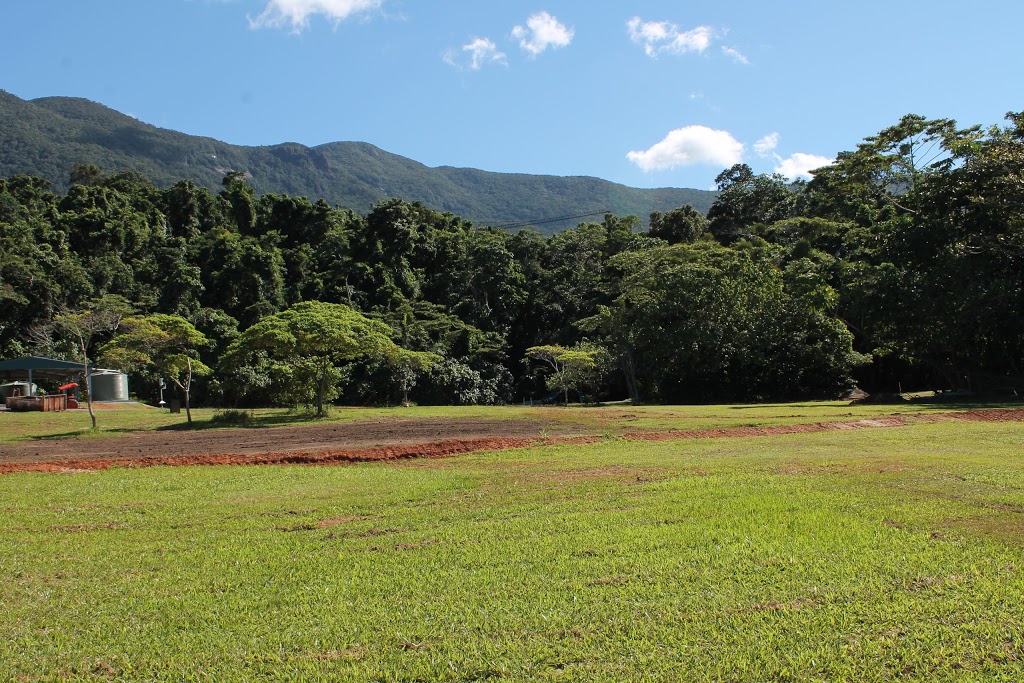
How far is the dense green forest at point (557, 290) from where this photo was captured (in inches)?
1345

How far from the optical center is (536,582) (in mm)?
5969

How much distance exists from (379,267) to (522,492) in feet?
165

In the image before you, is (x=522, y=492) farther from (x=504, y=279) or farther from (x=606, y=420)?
(x=504, y=279)

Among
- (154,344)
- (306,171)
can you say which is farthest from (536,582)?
(306,171)

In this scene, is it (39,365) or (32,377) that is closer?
(39,365)

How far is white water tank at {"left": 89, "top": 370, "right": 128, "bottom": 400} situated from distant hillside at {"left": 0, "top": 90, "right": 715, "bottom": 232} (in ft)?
328

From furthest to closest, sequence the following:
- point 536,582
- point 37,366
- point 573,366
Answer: point 573,366 → point 37,366 → point 536,582

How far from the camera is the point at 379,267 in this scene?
194ft

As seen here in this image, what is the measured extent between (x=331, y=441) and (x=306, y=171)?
16724 centimetres

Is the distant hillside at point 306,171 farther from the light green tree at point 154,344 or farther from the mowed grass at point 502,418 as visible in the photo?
the light green tree at point 154,344

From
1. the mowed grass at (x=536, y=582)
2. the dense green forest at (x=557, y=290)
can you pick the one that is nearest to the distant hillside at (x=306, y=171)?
the dense green forest at (x=557, y=290)

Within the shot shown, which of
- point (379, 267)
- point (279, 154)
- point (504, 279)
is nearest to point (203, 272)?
point (379, 267)

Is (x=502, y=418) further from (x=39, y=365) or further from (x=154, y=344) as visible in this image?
(x=39, y=365)

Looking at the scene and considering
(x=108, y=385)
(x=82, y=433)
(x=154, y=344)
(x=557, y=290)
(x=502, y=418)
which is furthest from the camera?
(x=557, y=290)
